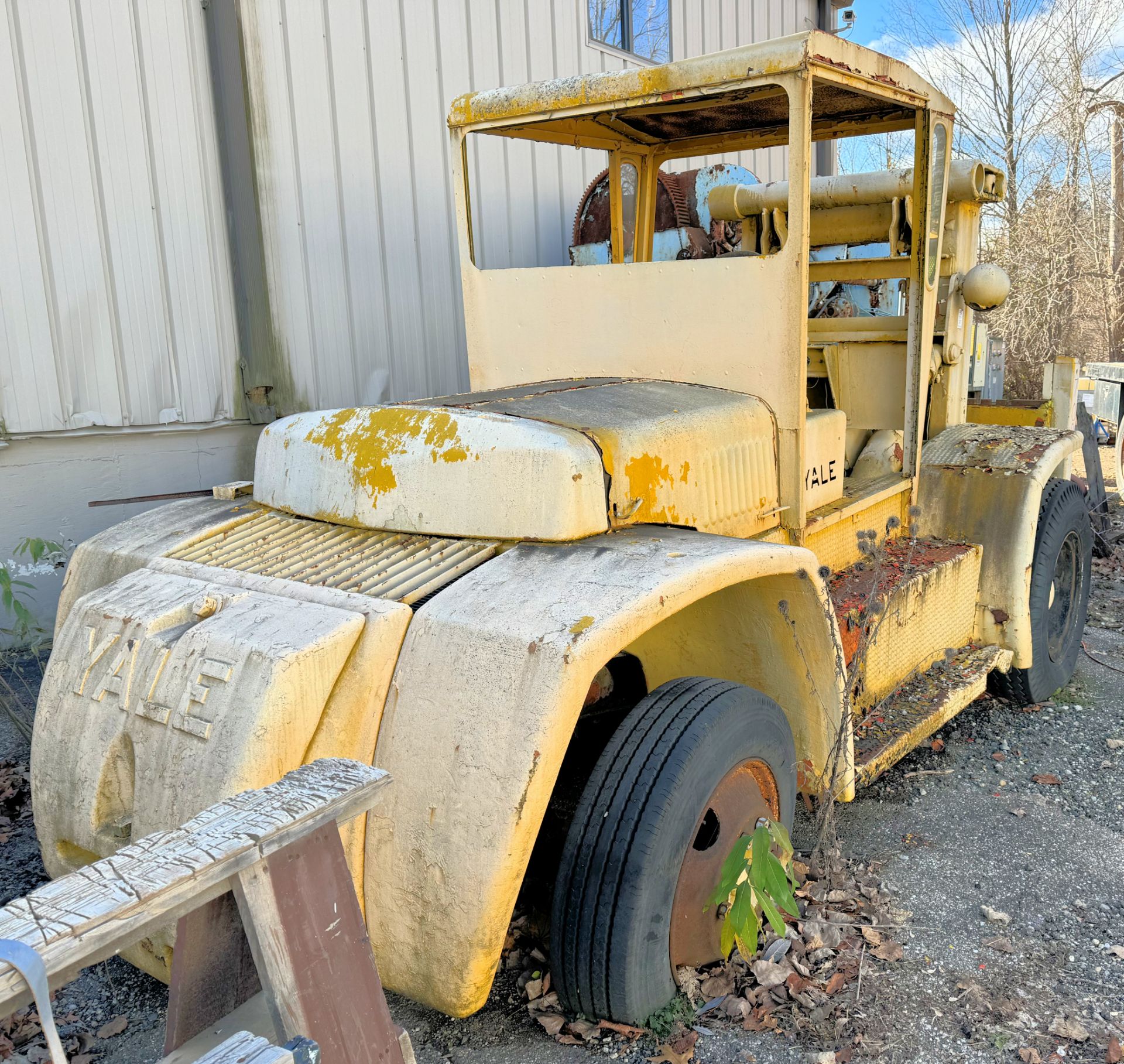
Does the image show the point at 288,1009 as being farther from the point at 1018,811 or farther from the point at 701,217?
the point at 701,217

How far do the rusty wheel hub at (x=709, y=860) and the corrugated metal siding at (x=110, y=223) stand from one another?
361 cm

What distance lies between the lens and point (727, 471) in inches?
109

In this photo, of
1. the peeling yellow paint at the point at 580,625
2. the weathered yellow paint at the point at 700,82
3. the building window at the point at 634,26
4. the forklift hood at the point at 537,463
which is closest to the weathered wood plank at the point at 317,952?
the peeling yellow paint at the point at 580,625

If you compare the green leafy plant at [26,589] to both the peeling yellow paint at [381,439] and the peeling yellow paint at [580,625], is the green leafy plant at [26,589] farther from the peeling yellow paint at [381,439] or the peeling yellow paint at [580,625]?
the peeling yellow paint at [580,625]

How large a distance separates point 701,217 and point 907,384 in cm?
227

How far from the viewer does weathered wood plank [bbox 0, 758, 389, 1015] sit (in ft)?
3.76

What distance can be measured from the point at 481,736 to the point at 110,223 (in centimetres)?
A: 376

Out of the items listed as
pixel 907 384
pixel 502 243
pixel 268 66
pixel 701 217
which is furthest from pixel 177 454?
pixel 907 384

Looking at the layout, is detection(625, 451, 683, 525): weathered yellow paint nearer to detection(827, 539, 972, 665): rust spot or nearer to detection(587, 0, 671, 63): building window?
detection(827, 539, 972, 665): rust spot

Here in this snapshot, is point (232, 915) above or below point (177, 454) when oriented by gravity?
below

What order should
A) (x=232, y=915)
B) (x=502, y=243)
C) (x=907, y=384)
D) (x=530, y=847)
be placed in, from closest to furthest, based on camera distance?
1. (x=232, y=915)
2. (x=530, y=847)
3. (x=907, y=384)
4. (x=502, y=243)

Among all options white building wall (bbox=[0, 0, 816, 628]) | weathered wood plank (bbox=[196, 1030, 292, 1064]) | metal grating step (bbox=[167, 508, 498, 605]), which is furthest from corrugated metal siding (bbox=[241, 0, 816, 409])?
weathered wood plank (bbox=[196, 1030, 292, 1064])

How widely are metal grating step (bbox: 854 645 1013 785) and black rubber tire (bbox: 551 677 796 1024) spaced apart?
0.91 m

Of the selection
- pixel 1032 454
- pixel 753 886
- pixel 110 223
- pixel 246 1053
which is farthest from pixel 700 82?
pixel 110 223
